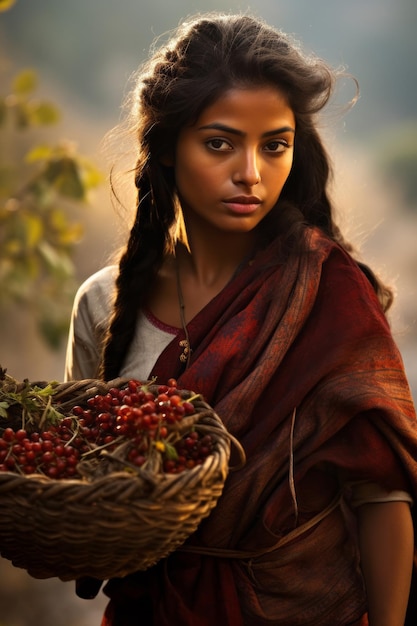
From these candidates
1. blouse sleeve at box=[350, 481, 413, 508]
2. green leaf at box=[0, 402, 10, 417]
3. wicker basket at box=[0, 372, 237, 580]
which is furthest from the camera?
blouse sleeve at box=[350, 481, 413, 508]

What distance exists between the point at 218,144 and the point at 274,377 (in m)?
0.52

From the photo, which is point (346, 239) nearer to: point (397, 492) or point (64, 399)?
point (397, 492)

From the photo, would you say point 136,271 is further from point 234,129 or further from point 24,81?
point 24,81

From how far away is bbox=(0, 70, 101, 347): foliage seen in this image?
8.60 ft

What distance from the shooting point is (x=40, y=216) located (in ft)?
9.39

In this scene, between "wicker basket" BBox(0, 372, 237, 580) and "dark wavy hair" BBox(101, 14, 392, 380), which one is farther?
"dark wavy hair" BBox(101, 14, 392, 380)

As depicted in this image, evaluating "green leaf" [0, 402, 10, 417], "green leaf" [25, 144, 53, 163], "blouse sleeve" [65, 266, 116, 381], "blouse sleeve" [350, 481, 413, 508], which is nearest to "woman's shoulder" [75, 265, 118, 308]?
"blouse sleeve" [65, 266, 116, 381]

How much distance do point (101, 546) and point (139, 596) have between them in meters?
0.50

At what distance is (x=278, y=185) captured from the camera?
2082 mm

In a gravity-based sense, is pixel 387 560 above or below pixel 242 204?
Result: below

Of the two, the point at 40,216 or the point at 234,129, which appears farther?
the point at 40,216

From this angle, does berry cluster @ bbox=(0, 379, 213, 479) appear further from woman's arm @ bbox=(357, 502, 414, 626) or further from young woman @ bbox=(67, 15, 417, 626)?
woman's arm @ bbox=(357, 502, 414, 626)

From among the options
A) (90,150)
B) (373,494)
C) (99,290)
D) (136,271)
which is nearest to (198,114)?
(136,271)

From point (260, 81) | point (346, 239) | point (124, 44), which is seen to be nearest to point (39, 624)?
point (346, 239)
